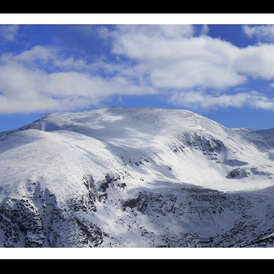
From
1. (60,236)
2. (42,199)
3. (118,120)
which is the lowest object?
(60,236)

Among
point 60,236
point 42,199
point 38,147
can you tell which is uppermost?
point 38,147

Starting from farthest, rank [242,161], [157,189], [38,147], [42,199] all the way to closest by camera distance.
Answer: [242,161] < [38,147] < [157,189] < [42,199]

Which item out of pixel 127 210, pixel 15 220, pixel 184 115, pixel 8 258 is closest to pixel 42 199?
pixel 15 220

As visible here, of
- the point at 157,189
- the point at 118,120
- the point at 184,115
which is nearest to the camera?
the point at 157,189

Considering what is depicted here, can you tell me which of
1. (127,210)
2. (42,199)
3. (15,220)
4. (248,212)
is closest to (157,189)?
(127,210)

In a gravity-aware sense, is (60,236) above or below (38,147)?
below

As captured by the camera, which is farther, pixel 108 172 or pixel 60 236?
pixel 108 172

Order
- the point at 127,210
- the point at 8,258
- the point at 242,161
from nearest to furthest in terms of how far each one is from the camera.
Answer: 1. the point at 8,258
2. the point at 127,210
3. the point at 242,161
